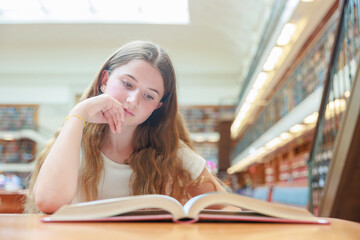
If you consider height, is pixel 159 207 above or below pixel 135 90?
below

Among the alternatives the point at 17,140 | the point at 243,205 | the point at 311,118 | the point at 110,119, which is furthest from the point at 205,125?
the point at 243,205

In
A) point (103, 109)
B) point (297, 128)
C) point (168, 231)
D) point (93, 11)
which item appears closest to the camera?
point (168, 231)

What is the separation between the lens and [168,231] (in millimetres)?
607

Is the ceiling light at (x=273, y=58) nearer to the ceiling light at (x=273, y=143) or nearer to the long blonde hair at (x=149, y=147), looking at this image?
the ceiling light at (x=273, y=143)

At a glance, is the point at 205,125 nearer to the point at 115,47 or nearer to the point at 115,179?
the point at 115,47

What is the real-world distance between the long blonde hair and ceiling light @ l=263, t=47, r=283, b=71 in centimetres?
605

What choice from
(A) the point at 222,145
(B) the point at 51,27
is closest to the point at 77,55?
(B) the point at 51,27

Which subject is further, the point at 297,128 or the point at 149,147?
the point at 297,128

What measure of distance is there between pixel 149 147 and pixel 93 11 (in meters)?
13.7

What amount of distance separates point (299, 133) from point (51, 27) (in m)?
10.6

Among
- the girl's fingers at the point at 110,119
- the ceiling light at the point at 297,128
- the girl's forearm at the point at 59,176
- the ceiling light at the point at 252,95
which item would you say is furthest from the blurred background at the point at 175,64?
the girl's forearm at the point at 59,176

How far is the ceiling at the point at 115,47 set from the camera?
576 inches

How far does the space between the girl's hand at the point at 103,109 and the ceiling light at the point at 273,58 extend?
6.34m

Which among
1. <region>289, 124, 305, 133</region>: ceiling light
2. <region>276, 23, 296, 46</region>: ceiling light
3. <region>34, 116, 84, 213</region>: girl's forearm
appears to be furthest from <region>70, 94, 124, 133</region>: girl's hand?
<region>289, 124, 305, 133</region>: ceiling light
